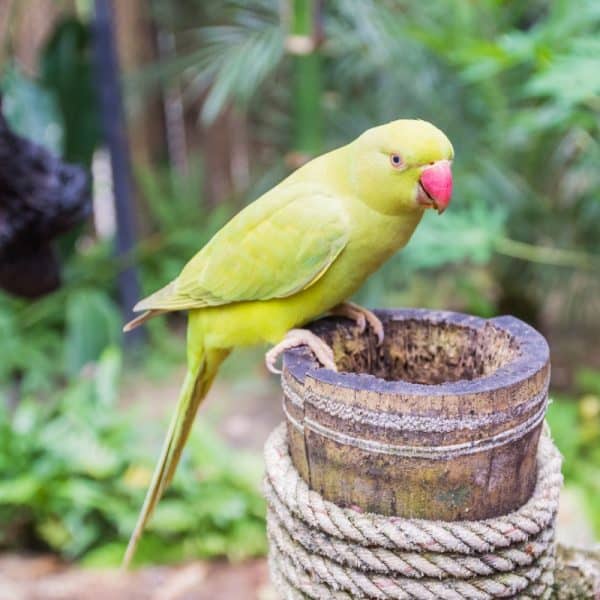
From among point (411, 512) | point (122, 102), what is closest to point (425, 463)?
point (411, 512)

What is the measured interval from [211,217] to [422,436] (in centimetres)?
367

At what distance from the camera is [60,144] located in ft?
12.6

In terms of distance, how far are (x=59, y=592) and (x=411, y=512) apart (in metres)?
1.95

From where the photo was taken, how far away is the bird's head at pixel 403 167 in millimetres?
1083

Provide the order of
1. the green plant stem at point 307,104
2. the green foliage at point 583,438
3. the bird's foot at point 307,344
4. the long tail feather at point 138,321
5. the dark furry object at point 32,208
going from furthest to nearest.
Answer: the green plant stem at point 307,104 → the green foliage at point 583,438 → the dark furry object at point 32,208 → the long tail feather at point 138,321 → the bird's foot at point 307,344

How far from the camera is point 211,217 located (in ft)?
14.3

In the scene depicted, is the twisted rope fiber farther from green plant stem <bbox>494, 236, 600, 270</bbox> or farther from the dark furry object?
green plant stem <bbox>494, 236, 600, 270</bbox>

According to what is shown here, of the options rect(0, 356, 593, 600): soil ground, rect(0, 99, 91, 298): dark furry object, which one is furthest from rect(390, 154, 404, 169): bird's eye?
rect(0, 356, 593, 600): soil ground

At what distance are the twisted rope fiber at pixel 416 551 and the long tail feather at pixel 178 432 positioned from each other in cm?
35

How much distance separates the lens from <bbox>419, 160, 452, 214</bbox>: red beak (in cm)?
108

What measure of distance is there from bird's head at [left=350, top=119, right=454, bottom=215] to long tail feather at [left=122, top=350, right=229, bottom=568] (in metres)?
0.42

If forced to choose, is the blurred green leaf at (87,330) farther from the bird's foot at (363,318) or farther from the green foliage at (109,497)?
the bird's foot at (363,318)

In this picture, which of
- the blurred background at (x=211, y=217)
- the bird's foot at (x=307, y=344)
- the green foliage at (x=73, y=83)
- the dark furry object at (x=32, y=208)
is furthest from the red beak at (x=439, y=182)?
the green foliage at (x=73, y=83)

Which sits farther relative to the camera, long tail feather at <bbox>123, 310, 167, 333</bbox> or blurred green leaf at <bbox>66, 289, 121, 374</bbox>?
blurred green leaf at <bbox>66, 289, 121, 374</bbox>
